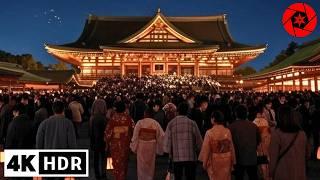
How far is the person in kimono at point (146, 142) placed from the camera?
300 inches

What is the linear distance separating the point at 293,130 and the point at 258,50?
1245 inches

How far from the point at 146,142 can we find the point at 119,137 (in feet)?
2.41

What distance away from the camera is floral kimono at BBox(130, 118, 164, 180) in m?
7.61

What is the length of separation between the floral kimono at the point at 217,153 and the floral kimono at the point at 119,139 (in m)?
2.15

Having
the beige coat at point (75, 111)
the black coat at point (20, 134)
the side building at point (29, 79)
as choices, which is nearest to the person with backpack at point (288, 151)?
the black coat at point (20, 134)

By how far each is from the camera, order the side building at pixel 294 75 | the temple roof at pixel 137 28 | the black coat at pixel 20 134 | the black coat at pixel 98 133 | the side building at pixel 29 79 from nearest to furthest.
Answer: the black coat at pixel 20 134 < the black coat at pixel 98 133 < the side building at pixel 294 75 < the side building at pixel 29 79 < the temple roof at pixel 137 28

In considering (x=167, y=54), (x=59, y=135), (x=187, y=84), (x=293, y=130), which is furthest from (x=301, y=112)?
(x=167, y=54)

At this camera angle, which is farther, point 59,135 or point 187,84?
point 187,84

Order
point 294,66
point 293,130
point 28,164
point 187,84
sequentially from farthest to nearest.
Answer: point 187,84 < point 294,66 < point 293,130 < point 28,164

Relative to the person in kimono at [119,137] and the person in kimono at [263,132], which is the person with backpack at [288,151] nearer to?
the person in kimono at [263,132]

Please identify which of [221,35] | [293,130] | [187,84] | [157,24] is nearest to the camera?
[293,130]

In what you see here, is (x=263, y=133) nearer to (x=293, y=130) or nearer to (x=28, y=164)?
(x=293, y=130)

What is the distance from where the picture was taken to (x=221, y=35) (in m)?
44.3

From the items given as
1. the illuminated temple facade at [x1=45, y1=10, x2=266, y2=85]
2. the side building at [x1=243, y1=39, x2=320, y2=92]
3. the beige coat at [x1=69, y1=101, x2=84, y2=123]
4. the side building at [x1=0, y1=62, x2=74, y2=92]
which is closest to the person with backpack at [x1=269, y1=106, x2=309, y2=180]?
the beige coat at [x1=69, y1=101, x2=84, y2=123]
